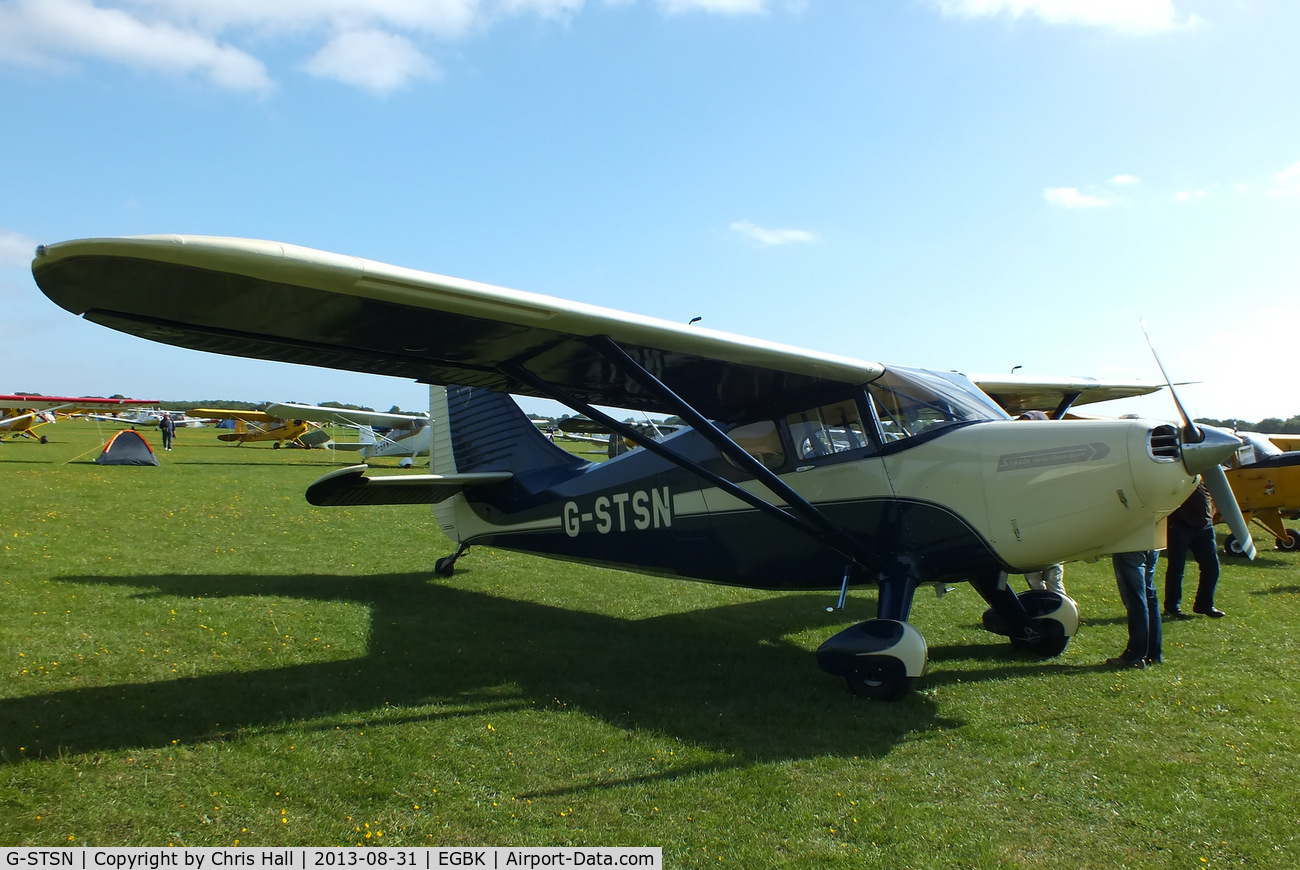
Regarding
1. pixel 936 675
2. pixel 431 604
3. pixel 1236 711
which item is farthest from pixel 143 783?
pixel 1236 711

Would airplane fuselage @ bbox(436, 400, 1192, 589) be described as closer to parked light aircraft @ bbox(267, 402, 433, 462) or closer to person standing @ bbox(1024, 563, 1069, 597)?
person standing @ bbox(1024, 563, 1069, 597)

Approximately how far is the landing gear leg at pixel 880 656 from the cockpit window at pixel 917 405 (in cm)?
125

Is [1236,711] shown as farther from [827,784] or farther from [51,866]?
[51,866]

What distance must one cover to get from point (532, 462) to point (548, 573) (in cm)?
187

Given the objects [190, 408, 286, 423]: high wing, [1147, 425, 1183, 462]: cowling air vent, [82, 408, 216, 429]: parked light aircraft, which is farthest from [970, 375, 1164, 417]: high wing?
[82, 408, 216, 429]: parked light aircraft

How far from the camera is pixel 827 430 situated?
5805 millimetres

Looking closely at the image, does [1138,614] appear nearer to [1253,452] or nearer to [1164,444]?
[1164,444]

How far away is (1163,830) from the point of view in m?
3.19

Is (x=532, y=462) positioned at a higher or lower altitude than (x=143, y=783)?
higher

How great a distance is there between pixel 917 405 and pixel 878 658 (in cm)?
179

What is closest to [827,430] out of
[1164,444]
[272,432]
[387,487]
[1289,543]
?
[1164,444]

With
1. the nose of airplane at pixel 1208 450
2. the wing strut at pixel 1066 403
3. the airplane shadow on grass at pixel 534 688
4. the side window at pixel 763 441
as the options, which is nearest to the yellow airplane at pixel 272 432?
the airplane shadow on grass at pixel 534 688

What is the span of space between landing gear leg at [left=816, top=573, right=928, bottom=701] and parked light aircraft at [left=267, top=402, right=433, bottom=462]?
103 ft

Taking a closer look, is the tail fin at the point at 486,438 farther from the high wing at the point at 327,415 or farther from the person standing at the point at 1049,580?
the high wing at the point at 327,415
